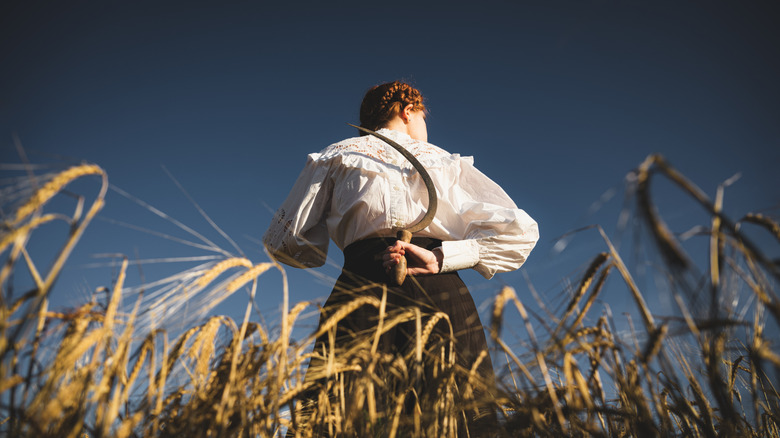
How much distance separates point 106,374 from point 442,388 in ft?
2.19

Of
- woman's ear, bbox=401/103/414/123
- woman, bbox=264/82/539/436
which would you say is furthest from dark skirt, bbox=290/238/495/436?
woman's ear, bbox=401/103/414/123

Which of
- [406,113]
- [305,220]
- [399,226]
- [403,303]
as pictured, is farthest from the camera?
[406,113]

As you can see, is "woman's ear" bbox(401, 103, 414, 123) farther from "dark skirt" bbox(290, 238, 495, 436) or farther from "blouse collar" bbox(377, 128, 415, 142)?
"dark skirt" bbox(290, 238, 495, 436)

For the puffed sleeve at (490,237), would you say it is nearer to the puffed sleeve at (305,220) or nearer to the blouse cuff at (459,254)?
the blouse cuff at (459,254)

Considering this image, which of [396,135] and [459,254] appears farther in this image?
[396,135]

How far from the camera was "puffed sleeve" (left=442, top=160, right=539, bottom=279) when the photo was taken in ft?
5.00

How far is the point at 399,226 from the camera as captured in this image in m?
1.55

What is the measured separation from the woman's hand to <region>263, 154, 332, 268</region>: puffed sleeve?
0.43 meters

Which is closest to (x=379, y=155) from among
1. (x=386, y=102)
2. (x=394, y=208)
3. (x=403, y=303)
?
(x=394, y=208)

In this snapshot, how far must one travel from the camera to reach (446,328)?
1367 millimetres

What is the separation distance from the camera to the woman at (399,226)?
1420 mm

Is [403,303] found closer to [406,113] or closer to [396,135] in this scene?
[396,135]

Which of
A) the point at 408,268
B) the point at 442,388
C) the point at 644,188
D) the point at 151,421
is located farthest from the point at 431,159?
the point at 151,421

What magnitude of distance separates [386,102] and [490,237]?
3.13ft
